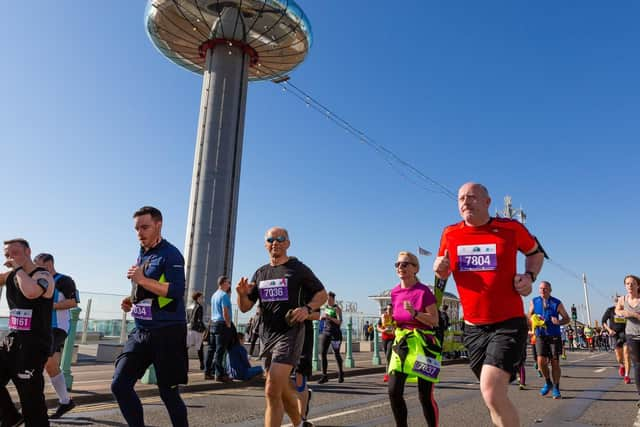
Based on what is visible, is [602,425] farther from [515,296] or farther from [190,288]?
[190,288]

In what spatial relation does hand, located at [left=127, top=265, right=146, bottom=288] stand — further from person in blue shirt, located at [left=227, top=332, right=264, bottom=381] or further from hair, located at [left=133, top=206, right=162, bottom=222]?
person in blue shirt, located at [left=227, top=332, right=264, bottom=381]

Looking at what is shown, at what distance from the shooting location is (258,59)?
29734 mm

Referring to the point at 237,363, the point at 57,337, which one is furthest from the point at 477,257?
the point at 237,363

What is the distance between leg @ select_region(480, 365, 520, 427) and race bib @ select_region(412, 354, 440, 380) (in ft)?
3.65

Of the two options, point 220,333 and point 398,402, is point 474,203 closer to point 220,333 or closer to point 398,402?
point 398,402

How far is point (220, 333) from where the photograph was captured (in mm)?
9430

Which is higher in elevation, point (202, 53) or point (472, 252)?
point (202, 53)

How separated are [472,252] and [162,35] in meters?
29.4

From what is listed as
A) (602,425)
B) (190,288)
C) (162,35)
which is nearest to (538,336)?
(602,425)

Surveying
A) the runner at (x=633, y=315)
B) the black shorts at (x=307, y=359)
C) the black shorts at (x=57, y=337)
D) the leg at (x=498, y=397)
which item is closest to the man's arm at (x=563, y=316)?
the runner at (x=633, y=315)

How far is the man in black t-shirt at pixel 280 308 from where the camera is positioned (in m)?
4.20

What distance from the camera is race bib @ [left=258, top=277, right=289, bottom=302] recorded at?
4504 millimetres

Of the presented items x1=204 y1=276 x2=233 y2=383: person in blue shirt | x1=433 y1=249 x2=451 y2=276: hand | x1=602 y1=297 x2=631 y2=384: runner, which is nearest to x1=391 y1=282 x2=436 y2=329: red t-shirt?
x1=433 y1=249 x2=451 y2=276: hand

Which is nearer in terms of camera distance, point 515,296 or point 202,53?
point 515,296
